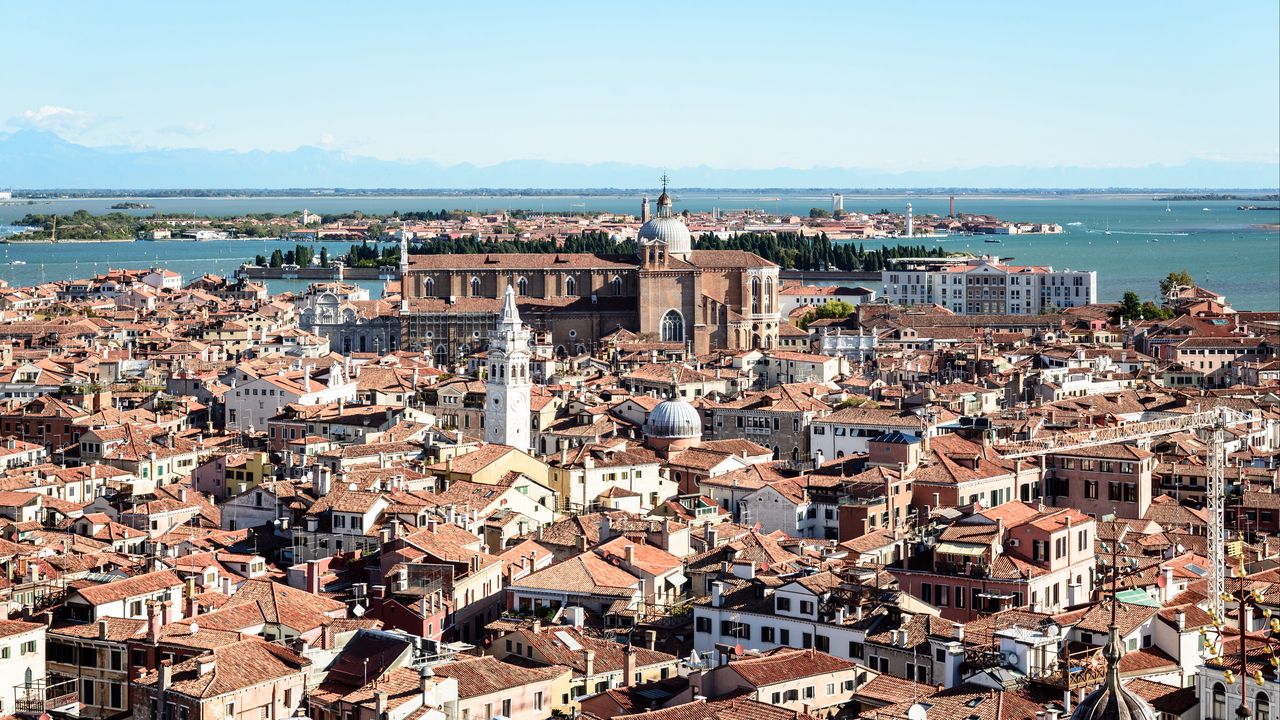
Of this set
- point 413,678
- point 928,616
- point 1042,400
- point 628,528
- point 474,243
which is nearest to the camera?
point 413,678

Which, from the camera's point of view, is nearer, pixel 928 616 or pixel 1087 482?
pixel 928 616

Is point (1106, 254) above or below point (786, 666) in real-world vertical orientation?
below

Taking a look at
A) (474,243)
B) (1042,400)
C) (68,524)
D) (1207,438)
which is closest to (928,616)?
(68,524)

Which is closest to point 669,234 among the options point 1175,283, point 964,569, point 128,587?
point 1175,283

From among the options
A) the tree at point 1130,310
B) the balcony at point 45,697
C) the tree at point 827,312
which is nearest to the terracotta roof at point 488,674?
the balcony at point 45,697

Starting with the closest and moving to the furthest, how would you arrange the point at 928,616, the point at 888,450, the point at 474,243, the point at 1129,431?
1. the point at 928,616
2. the point at 888,450
3. the point at 1129,431
4. the point at 474,243

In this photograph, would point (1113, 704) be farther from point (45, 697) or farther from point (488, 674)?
point (45, 697)

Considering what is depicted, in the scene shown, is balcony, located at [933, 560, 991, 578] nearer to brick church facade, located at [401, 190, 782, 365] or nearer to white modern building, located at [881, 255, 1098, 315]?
brick church facade, located at [401, 190, 782, 365]

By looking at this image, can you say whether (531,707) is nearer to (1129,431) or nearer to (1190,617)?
(1190,617)
